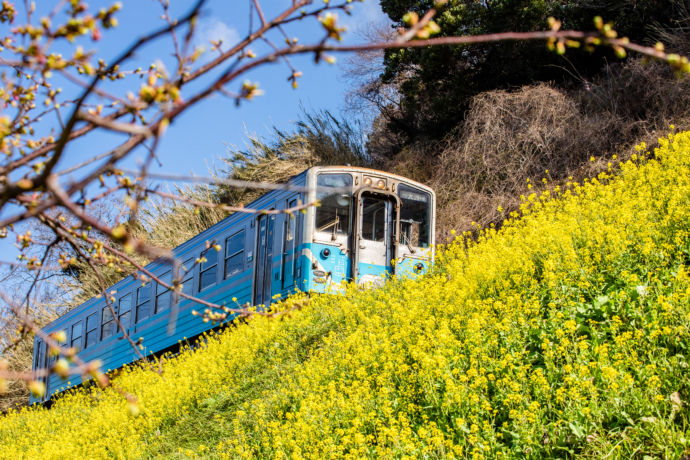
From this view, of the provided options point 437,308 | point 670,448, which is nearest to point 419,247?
point 437,308

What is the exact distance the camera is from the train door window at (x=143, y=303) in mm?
13938

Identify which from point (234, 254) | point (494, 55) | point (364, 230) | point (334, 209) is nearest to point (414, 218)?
point (364, 230)

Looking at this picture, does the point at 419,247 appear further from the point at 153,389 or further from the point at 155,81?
the point at 155,81

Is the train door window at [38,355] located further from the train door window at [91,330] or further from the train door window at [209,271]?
the train door window at [209,271]

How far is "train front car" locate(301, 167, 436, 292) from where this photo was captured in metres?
9.66

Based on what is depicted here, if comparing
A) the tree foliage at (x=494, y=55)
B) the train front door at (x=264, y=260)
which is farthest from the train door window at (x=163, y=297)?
the tree foliage at (x=494, y=55)

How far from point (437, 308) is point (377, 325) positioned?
2.51 ft

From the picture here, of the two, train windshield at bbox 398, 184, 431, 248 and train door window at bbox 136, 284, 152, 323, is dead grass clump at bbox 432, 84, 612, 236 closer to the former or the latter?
train windshield at bbox 398, 184, 431, 248

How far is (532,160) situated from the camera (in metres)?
13.6

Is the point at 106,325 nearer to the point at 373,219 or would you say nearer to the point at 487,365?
the point at 373,219

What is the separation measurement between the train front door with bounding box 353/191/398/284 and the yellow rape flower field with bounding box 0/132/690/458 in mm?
1632

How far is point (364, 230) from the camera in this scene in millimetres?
10320

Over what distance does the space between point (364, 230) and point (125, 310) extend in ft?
26.2

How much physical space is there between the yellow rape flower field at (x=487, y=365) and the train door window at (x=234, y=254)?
247 cm
